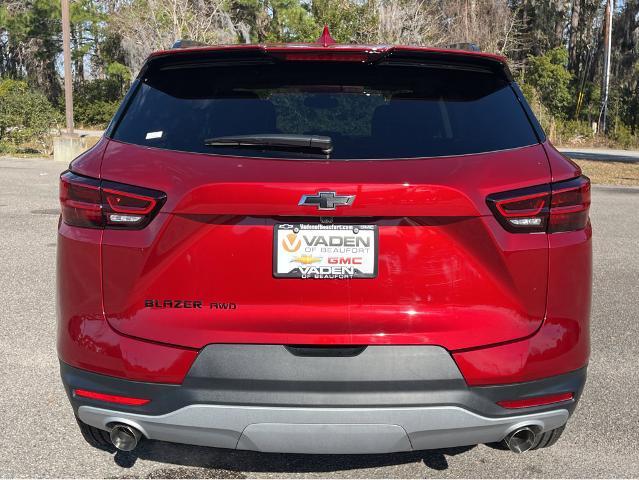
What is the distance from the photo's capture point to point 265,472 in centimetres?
326

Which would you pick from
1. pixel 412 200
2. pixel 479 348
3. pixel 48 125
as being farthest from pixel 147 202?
pixel 48 125

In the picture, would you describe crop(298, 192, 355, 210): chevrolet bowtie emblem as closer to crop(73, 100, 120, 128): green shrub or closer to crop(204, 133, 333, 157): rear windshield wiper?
crop(204, 133, 333, 157): rear windshield wiper

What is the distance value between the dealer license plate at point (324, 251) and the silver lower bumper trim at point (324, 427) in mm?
458

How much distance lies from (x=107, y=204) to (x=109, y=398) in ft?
2.25

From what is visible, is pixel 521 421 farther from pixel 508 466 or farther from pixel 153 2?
pixel 153 2

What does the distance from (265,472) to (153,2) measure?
30.9 m

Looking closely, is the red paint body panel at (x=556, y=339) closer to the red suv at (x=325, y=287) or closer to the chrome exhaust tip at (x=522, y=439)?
the red suv at (x=325, y=287)

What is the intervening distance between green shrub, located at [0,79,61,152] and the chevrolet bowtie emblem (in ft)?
67.8

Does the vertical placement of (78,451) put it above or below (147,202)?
below

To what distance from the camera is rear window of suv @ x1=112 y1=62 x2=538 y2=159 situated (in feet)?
8.86

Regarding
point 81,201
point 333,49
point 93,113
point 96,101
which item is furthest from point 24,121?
point 96,101

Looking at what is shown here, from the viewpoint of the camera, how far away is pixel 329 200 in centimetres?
247

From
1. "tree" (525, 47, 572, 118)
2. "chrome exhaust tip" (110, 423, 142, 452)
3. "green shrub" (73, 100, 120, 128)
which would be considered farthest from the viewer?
"green shrub" (73, 100, 120, 128)

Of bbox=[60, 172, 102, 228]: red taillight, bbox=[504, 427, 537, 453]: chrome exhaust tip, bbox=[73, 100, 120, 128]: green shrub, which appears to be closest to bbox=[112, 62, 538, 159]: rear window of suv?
bbox=[60, 172, 102, 228]: red taillight
